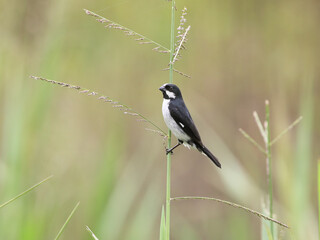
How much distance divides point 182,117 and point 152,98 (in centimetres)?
→ 377

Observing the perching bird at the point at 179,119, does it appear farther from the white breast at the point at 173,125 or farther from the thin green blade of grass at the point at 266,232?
the thin green blade of grass at the point at 266,232

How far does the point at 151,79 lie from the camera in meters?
6.52

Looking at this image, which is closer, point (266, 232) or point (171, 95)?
point (266, 232)

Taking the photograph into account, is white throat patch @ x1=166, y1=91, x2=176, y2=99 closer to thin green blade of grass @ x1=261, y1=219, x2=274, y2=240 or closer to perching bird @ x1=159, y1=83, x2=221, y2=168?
perching bird @ x1=159, y1=83, x2=221, y2=168

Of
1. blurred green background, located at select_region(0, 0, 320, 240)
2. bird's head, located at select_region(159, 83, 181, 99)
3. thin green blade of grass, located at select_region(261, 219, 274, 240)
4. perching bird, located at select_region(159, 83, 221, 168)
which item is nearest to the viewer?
thin green blade of grass, located at select_region(261, 219, 274, 240)

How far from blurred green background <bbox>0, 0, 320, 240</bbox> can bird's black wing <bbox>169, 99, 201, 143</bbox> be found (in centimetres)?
28

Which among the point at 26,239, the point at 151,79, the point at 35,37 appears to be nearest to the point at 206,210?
the point at 151,79

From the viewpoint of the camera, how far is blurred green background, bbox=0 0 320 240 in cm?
299

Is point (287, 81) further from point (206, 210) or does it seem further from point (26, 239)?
point (26, 239)

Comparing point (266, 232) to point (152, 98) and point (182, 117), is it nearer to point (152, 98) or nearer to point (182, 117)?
point (182, 117)

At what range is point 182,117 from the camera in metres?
2.79

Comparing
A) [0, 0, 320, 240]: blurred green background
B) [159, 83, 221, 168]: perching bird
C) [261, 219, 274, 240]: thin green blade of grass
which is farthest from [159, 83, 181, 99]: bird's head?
[261, 219, 274, 240]: thin green blade of grass

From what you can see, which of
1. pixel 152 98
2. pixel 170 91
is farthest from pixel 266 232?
pixel 152 98

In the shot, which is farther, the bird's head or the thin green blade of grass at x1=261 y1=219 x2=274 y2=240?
the bird's head
